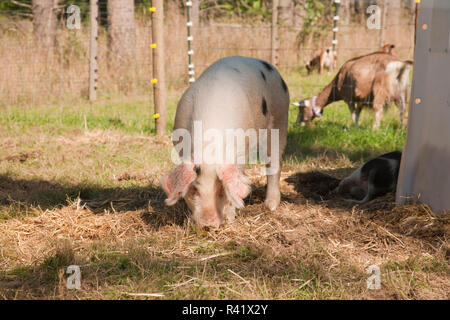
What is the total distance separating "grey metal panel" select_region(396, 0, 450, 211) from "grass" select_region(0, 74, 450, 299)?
0.74 feet

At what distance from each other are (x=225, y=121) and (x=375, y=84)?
5.89 metres

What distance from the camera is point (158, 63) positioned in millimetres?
7277

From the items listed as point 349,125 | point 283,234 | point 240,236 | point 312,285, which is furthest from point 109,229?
point 349,125

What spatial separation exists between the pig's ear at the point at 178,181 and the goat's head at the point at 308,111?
19.5 feet

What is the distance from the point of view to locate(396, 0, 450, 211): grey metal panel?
403cm

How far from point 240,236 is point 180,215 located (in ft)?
2.15

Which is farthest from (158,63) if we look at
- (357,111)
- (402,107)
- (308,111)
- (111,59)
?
(111,59)

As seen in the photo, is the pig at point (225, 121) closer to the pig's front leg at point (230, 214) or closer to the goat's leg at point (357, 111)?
the pig's front leg at point (230, 214)

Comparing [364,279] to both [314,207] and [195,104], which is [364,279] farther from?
[195,104]

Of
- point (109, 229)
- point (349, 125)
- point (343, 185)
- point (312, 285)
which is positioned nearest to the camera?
point (312, 285)

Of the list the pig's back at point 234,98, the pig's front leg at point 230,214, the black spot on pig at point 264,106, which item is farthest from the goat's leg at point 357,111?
the pig's front leg at point 230,214

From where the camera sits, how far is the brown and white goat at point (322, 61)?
13353 mm

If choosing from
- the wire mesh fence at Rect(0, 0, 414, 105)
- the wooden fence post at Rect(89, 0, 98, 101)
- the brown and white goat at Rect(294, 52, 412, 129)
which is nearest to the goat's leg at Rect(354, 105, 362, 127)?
the brown and white goat at Rect(294, 52, 412, 129)

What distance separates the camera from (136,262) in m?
3.39
